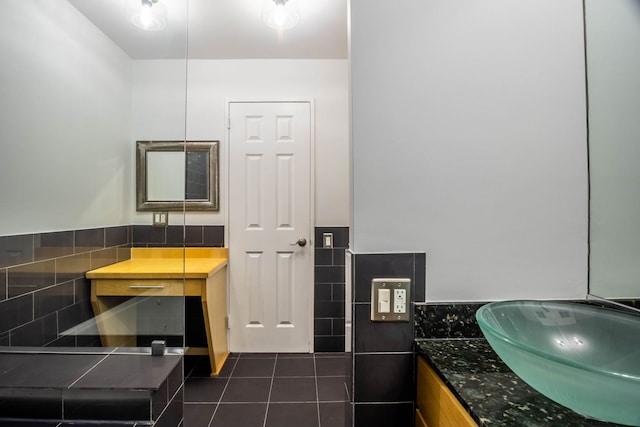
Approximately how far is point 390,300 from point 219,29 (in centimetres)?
230

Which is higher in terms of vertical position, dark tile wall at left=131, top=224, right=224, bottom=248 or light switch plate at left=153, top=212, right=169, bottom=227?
light switch plate at left=153, top=212, right=169, bottom=227

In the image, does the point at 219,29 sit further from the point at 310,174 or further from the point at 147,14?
the point at 310,174

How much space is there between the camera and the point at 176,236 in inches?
91.9

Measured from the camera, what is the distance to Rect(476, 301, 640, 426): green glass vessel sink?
0.51 m

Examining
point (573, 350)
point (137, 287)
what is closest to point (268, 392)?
point (137, 287)

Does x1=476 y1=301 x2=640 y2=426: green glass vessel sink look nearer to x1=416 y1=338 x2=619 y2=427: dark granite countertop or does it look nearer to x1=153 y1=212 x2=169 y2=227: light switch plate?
x1=416 y1=338 x2=619 y2=427: dark granite countertop

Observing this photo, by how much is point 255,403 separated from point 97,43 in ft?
8.43

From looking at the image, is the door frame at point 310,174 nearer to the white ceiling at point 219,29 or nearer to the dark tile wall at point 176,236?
the dark tile wall at point 176,236

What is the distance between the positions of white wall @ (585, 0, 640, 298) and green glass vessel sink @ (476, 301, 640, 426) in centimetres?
17

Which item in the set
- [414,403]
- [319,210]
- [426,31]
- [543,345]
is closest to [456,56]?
[426,31]

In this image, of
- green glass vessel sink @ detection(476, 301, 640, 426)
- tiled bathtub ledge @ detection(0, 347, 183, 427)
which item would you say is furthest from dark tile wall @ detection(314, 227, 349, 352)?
green glass vessel sink @ detection(476, 301, 640, 426)

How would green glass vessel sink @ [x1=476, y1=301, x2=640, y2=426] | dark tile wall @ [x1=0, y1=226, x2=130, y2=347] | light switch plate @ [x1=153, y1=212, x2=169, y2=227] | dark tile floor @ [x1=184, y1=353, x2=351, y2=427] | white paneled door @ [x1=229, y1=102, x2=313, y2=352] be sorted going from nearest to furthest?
green glass vessel sink @ [x1=476, y1=301, x2=640, y2=426] → dark tile wall @ [x1=0, y1=226, x2=130, y2=347] → dark tile floor @ [x1=184, y1=353, x2=351, y2=427] → light switch plate @ [x1=153, y1=212, x2=169, y2=227] → white paneled door @ [x1=229, y1=102, x2=313, y2=352]

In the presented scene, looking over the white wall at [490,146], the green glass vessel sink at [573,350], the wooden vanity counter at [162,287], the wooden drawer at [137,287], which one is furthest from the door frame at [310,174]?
the green glass vessel sink at [573,350]

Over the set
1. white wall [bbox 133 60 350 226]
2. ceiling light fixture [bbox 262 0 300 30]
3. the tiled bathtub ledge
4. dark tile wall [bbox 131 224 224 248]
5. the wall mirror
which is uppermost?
ceiling light fixture [bbox 262 0 300 30]
